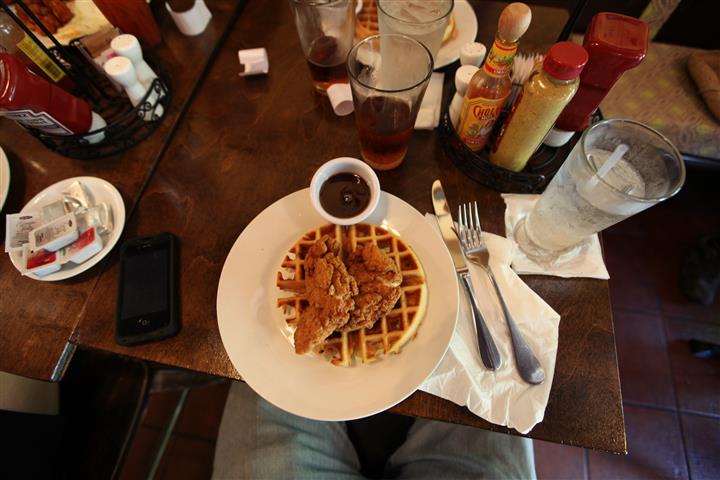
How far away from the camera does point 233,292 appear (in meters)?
0.82

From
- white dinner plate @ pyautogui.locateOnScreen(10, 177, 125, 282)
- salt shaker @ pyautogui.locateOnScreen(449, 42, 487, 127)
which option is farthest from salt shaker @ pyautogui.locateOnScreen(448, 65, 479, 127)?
white dinner plate @ pyautogui.locateOnScreen(10, 177, 125, 282)

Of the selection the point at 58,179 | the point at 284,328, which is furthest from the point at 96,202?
the point at 284,328

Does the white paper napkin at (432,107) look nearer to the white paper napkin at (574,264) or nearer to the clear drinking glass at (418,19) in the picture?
the clear drinking glass at (418,19)

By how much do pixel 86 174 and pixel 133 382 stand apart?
697mm

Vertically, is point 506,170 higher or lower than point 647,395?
higher

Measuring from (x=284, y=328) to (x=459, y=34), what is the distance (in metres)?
1.07

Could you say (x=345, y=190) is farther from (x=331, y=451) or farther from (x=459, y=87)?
(x=331, y=451)

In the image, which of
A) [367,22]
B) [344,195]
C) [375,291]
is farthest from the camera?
[367,22]

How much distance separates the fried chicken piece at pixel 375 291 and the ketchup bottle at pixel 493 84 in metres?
0.41

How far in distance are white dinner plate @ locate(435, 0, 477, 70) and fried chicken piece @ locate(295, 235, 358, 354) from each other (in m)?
0.75

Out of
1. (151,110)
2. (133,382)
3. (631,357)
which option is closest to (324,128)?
(151,110)

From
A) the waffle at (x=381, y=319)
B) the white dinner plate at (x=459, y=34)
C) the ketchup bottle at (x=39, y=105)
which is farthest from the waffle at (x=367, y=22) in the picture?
the ketchup bottle at (x=39, y=105)

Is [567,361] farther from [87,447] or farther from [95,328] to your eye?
[87,447]

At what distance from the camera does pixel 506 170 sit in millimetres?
935
